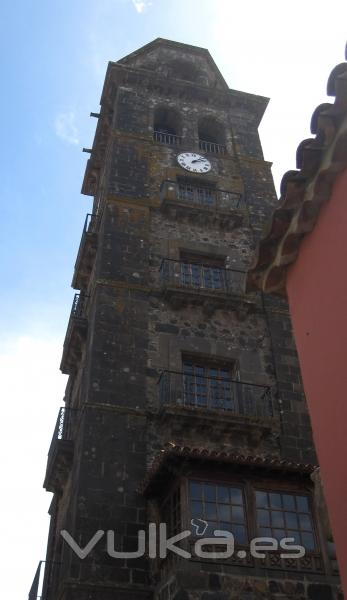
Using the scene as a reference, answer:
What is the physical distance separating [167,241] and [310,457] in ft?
25.6

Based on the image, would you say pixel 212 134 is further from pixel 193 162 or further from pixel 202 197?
pixel 202 197

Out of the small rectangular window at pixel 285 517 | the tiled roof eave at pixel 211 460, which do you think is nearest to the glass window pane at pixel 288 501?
the small rectangular window at pixel 285 517

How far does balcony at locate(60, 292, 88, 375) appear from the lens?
1831cm

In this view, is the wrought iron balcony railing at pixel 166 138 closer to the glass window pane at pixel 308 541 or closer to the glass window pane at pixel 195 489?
the glass window pane at pixel 195 489

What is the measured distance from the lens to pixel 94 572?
12.7m

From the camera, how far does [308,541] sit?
1221 centimetres

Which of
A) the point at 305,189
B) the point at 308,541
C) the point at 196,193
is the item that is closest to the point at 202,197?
the point at 196,193

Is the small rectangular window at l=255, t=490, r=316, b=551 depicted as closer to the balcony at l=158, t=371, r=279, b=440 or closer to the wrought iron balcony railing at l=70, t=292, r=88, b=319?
the balcony at l=158, t=371, r=279, b=440

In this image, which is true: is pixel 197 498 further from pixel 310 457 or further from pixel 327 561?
pixel 310 457

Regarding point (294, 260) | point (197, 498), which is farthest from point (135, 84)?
point (294, 260)

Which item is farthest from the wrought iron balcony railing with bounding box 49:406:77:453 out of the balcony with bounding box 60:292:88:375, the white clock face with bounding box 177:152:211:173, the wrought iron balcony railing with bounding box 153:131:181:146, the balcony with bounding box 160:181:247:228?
the wrought iron balcony railing with bounding box 153:131:181:146

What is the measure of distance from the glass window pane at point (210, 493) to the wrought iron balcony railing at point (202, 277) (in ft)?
22.5

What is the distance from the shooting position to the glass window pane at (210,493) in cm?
1217

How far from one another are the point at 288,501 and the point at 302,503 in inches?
11.7
